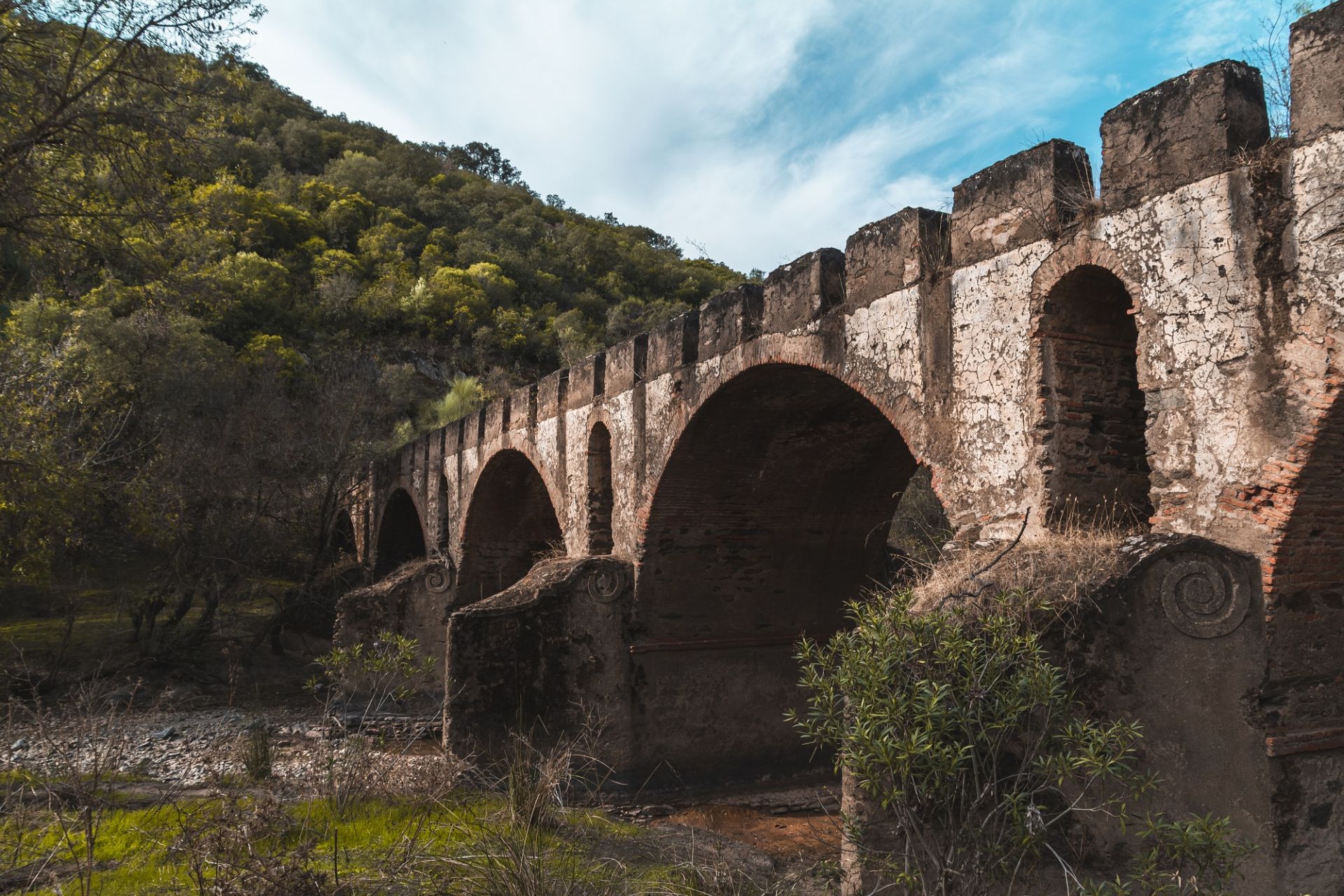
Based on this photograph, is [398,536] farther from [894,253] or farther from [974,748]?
[974,748]

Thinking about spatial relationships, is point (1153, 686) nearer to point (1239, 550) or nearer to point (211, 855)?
point (1239, 550)

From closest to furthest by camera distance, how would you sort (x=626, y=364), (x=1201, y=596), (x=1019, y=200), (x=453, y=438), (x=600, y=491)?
(x=1201, y=596)
(x=1019, y=200)
(x=626, y=364)
(x=600, y=491)
(x=453, y=438)

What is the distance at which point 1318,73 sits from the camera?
148 inches

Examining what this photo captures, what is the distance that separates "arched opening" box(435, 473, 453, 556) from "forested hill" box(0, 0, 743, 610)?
1.93m

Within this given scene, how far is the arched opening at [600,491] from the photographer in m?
9.71

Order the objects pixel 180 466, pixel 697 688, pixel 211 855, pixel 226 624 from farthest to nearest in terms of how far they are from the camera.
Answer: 1. pixel 226 624
2. pixel 180 466
3. pixel 697 688
4. pixel 211 855

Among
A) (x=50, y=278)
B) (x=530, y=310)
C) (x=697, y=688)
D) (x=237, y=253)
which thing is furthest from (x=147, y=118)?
(x=530, y=310)

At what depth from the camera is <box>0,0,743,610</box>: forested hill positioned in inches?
279

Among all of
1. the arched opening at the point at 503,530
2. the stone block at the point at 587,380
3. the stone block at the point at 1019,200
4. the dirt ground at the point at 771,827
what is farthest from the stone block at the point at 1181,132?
the arched opening at the point at 503,530

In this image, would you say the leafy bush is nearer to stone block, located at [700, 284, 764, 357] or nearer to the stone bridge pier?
the stone bridge pier

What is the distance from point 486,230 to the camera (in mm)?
38656

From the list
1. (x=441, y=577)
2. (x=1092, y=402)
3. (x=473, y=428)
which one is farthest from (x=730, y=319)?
(x=441, y=577)

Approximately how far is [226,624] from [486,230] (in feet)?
88.2

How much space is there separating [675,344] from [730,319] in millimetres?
903
